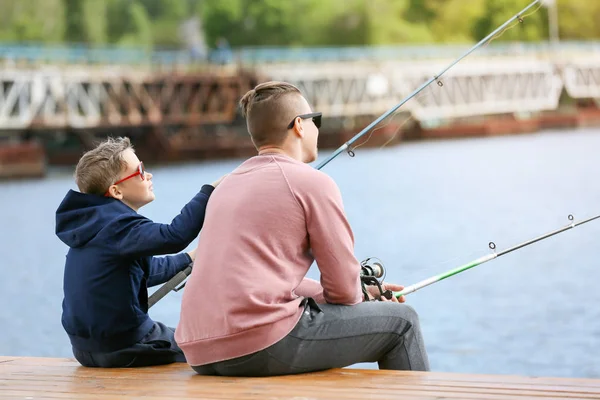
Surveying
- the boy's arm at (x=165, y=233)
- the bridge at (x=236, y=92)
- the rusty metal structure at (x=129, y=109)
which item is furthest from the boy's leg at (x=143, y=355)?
the rusty metal structure at (x=129, y=109)

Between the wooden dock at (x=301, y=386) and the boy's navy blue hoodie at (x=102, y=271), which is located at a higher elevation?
the boy's navy blue hoodie at (x=102, y=271)

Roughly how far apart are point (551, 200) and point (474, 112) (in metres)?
11.2

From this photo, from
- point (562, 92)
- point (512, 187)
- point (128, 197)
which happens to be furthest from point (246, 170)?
point (562, 92)

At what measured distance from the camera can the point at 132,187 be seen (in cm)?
254

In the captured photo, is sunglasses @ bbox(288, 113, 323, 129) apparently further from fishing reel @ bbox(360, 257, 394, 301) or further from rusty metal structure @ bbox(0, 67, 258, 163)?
rusty metal structure @ bbox(0, 67, 258, 163)

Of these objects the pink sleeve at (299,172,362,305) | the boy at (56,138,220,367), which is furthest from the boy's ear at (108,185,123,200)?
the pink sleeve at (299,172,362,305)

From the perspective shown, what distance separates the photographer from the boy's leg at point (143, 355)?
8.31ft

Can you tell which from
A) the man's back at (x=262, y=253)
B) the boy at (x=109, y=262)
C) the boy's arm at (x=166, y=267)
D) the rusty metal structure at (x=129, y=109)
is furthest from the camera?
the rusty metal structure at (x=129, y=109)

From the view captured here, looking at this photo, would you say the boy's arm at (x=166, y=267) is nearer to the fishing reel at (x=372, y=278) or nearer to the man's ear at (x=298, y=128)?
the fishing reel at (x=372, y=278)

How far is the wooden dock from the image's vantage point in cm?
204

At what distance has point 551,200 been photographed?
2133 centimetres

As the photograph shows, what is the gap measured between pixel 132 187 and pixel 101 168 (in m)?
0.08

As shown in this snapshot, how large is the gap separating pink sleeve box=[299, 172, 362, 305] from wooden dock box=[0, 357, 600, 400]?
21cm

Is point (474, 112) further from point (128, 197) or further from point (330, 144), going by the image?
point (128, 197)
